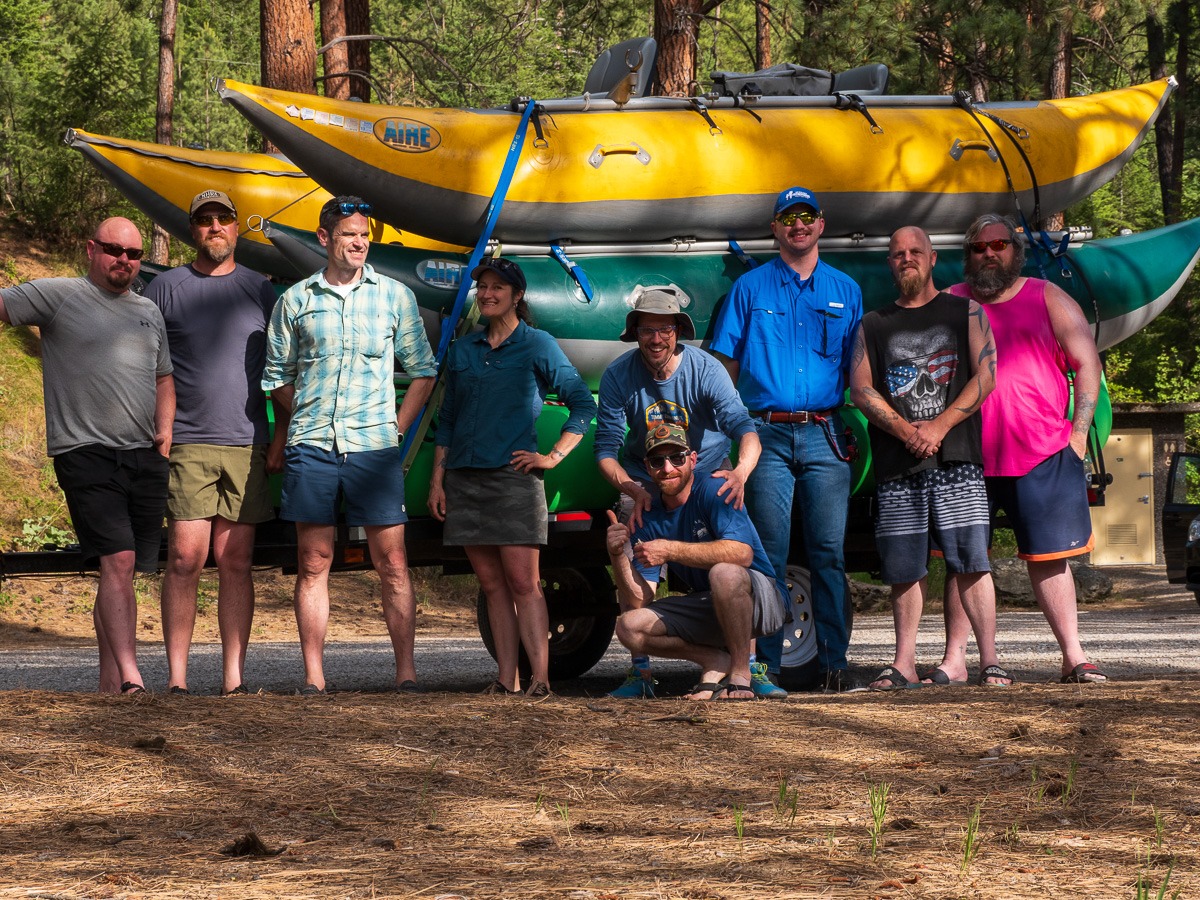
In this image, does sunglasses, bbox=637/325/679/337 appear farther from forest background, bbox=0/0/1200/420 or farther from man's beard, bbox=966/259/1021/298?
forest background, bbox=0/0/1200/420

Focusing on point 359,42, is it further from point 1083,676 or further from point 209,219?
point 1083,676

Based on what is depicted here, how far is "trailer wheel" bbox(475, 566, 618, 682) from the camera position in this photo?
850 cm

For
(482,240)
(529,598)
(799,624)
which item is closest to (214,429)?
(529,598)

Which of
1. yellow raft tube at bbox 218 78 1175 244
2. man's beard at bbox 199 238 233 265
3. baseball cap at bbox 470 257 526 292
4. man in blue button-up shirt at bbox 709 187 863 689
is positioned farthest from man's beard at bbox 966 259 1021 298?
man's beard at bbox 199 238 233 265

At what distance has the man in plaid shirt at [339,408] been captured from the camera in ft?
20.2

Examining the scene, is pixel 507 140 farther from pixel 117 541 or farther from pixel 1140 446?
pixel 1140 446

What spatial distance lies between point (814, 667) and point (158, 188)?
4.76 meters

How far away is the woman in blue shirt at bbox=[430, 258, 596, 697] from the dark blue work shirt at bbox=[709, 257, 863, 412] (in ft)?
2.72

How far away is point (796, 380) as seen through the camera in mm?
6723

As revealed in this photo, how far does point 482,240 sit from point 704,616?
2.35 metres

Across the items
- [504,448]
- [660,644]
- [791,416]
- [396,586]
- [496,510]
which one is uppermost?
[791,416]

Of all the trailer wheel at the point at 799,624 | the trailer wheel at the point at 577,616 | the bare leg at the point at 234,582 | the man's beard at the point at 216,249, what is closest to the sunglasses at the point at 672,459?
the trailer wheel at the point at 799,624

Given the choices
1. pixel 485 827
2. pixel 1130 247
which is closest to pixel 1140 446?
pixel 1130 247

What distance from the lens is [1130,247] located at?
29.2 feet
